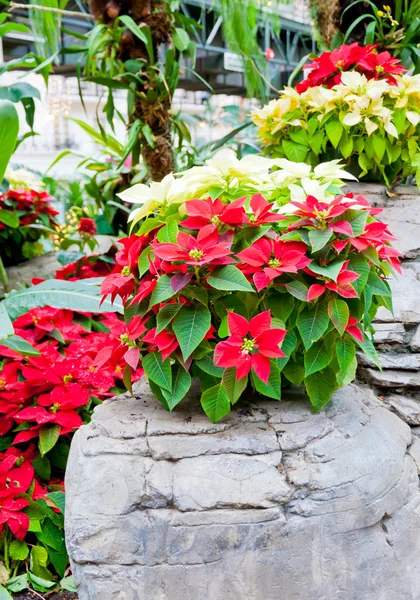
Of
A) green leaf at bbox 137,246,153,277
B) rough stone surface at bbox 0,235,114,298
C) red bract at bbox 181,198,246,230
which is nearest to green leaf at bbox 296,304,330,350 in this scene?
red bract at bbox 181,198,246,230

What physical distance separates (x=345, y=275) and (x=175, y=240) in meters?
0.36

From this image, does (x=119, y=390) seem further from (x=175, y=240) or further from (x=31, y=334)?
(x=175, y=240)

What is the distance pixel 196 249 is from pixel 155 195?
0.20 metres

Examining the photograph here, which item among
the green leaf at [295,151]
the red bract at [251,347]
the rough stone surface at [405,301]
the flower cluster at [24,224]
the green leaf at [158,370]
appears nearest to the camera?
the red bract at [251,347]

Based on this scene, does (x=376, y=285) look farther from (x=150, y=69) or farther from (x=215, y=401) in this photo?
(x=150, y=69)

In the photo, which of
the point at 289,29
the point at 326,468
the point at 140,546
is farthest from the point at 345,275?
the point at 289,29

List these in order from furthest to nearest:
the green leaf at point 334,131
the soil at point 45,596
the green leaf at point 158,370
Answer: the green leaf at point 334,131 → the soil at point 45,596 → the green leaf at point 158,370

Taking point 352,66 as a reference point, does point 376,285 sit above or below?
below

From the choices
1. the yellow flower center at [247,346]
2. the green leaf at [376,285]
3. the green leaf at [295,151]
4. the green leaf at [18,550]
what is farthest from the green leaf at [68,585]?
the green leaf at [295,151]

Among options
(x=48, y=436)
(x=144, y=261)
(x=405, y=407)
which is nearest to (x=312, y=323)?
(x=144, y=261)

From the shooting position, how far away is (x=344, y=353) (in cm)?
117

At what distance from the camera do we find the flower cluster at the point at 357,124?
182 cm

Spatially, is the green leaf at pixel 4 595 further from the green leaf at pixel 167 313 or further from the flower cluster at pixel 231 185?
the flower cluster at pixel 231 185

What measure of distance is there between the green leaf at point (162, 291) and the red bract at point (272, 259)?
0.15 m
